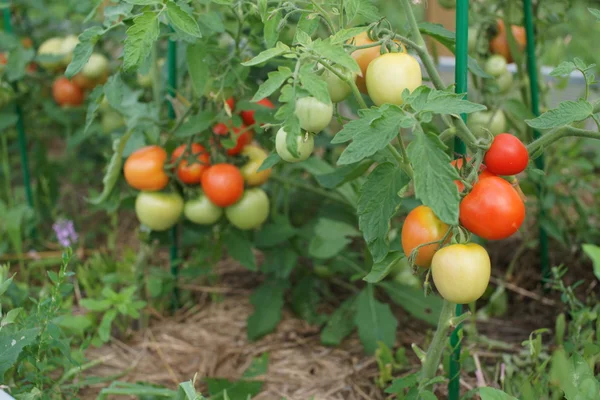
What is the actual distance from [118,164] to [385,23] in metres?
0.74

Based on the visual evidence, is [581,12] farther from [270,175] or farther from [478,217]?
[478,217]

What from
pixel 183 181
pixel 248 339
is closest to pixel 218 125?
pixel 183 181

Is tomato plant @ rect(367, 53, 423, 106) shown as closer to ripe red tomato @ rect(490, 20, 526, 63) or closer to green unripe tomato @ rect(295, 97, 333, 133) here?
green unripe tomato @ rect(295, 97, 333, 133)

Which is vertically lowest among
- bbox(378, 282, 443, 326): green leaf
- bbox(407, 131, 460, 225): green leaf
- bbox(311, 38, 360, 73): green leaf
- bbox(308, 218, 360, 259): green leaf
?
bbox(378, 282, 443, 326): green leaf

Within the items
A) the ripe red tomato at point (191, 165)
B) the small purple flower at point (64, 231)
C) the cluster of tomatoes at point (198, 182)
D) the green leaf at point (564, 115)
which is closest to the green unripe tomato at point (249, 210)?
the cluster of tomatoes at point (198, 182)

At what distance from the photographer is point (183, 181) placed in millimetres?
1482

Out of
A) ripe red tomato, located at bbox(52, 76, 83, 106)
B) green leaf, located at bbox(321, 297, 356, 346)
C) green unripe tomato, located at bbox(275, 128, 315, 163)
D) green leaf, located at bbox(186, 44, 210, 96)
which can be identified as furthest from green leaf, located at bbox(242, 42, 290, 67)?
ripe red tomato, located at bbox(52, 76, 83, 106)

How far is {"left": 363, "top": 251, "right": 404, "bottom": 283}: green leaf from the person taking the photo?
3.40 feet

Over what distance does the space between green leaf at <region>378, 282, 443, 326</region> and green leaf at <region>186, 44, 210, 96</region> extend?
620 millimetres

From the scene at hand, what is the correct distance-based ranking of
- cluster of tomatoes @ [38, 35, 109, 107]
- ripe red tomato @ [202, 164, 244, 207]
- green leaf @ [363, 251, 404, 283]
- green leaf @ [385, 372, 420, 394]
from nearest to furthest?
1. green leaf @ [363, 251, 404, 283]
2. green leaf @ [385, 372, 420, 394]
3. ripe red tomato @ [202, 164, 244, 207]
4. cluster of tomatoes @ [38, 35, 109, 107]

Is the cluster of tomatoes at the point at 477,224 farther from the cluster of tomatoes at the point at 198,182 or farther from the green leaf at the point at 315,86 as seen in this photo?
the cluster of tomatoes at the point at 198,182

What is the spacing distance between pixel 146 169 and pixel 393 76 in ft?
2.20

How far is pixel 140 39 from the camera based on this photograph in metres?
0.99

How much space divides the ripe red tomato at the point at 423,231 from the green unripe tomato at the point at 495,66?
0.71 meters
